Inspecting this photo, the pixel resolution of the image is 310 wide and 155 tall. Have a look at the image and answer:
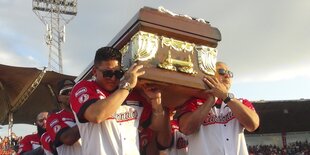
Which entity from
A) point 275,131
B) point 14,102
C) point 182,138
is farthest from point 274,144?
point 182,138

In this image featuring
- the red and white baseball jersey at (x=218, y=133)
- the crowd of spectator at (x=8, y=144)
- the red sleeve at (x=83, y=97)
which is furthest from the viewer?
the crowd of spectator at (x=8, y=144)

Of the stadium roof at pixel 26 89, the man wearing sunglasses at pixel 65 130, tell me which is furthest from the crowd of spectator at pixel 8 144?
the man wearing sunglasses at pixel 65 130

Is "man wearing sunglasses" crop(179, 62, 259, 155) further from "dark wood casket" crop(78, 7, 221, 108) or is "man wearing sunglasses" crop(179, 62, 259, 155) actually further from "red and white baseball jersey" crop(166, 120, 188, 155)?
"red and white baseball jersey" crop(166, 120, 188, 155)

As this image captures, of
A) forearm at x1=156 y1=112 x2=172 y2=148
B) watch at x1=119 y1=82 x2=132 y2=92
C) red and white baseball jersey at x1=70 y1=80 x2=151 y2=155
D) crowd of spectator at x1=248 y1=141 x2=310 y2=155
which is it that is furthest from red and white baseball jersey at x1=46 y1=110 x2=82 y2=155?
crowd of spectator at x1=248 y1=141 x2=310 y2=155

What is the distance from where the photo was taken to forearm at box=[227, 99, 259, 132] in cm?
354

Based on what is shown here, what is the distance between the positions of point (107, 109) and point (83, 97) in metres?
0.27

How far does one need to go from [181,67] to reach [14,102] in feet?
42.4

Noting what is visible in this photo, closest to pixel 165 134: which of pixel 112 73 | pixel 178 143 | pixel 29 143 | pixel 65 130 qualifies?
pixel 178 143

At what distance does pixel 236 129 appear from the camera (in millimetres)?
3760

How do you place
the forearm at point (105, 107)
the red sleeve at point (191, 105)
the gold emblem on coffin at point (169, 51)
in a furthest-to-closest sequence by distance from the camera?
the red sleeve at point (191, 105) → the gold emblem on coffin at point (169, 51) → the forearm at point (105, 107)

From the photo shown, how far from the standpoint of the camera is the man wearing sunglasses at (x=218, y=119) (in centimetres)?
356

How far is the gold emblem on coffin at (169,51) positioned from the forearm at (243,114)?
13.6 inches

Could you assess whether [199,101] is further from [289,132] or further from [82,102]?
[289,132]

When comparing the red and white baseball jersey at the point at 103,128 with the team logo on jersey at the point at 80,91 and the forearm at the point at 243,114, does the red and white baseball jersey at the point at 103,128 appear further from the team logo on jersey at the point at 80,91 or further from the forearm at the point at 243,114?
the forearm at the point at 243,114
